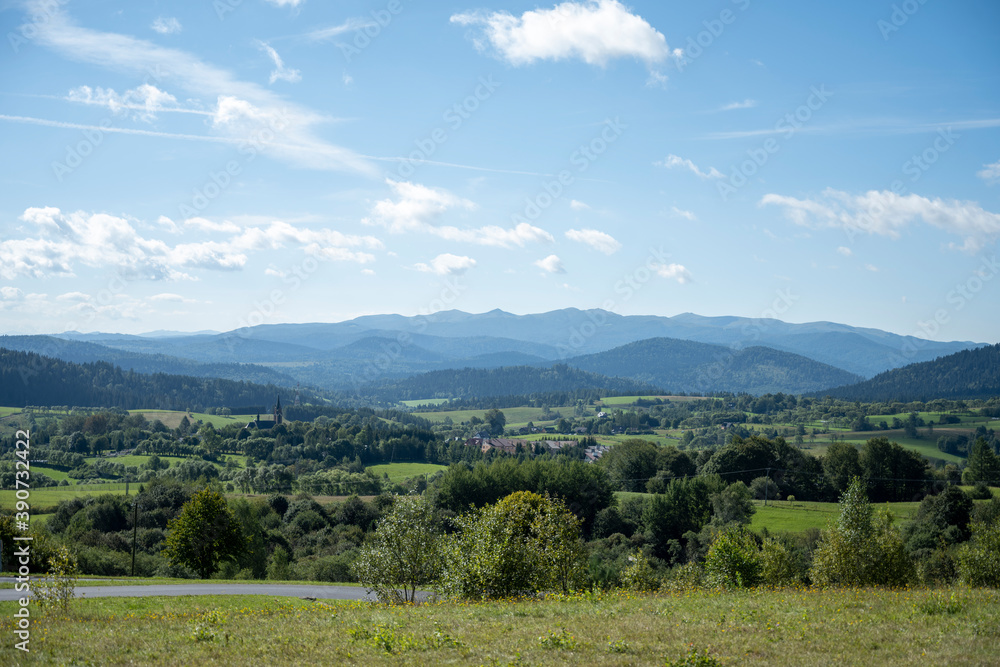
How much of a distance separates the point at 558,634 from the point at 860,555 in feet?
72.6

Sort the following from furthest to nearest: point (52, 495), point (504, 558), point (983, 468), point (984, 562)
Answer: point (983, 468), point (52, 495), point (984, 562), point (504, 558)

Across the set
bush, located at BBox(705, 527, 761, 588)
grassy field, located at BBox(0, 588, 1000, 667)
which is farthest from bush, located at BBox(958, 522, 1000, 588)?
bush, located at BBox(705, 527, 761, 588)

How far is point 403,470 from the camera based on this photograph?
427ft

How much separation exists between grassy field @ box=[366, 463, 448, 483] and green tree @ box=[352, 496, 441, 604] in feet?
305

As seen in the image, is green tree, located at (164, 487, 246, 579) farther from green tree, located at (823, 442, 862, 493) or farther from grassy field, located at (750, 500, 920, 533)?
green tree, located at (823, 442, 862, 493)

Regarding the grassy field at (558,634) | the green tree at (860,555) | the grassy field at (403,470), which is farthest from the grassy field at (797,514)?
the grassy field at (403,470)

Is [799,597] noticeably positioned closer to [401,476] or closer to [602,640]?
[602,640]

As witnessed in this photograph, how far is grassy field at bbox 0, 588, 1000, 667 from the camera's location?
13.9 m

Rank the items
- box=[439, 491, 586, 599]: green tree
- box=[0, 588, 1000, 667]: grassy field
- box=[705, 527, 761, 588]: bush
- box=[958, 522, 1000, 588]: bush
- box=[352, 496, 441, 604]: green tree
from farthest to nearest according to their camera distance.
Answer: box=[705, 527, 761, 588]: bush → box=[958, 522, 1000, 588]: bush → box=[352, 496, 441, 604]: green tree → box=[439, 491, 586, 599]: green tree → box=[0, 588, 1000, 667]: grassy field

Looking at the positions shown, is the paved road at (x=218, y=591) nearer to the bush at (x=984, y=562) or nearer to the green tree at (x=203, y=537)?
the green tree at (x=203, y=537)

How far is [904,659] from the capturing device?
43.4ft

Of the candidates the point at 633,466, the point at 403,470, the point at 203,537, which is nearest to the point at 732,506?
the point at 633,466

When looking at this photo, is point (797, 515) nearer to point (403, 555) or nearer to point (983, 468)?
point (983, 468)

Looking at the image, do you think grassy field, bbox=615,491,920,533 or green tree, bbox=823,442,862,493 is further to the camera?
green tree, bbox=823,442,862,493
